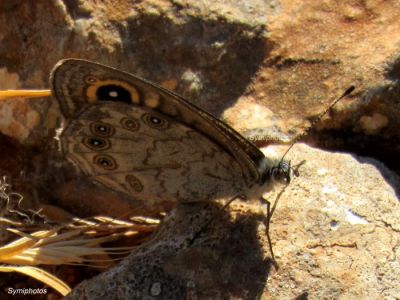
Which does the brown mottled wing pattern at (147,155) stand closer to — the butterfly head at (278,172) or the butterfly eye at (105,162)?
the butterfly eye at (105,162)

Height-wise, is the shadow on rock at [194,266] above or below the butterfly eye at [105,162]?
below

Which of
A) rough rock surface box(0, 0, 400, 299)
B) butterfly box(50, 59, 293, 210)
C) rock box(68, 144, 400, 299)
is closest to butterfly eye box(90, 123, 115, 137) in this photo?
butterfly box(50, 59, 293, 210)

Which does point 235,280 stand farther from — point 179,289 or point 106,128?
point 106,128

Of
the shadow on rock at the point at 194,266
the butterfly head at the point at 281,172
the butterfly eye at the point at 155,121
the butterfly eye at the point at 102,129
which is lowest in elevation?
the shadow on rock at the point at 194,266

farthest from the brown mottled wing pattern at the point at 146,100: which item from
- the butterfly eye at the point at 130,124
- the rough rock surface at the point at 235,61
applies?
the rough rock surface at the point at 235,61

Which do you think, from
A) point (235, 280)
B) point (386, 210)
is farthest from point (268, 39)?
point (235, 280)
